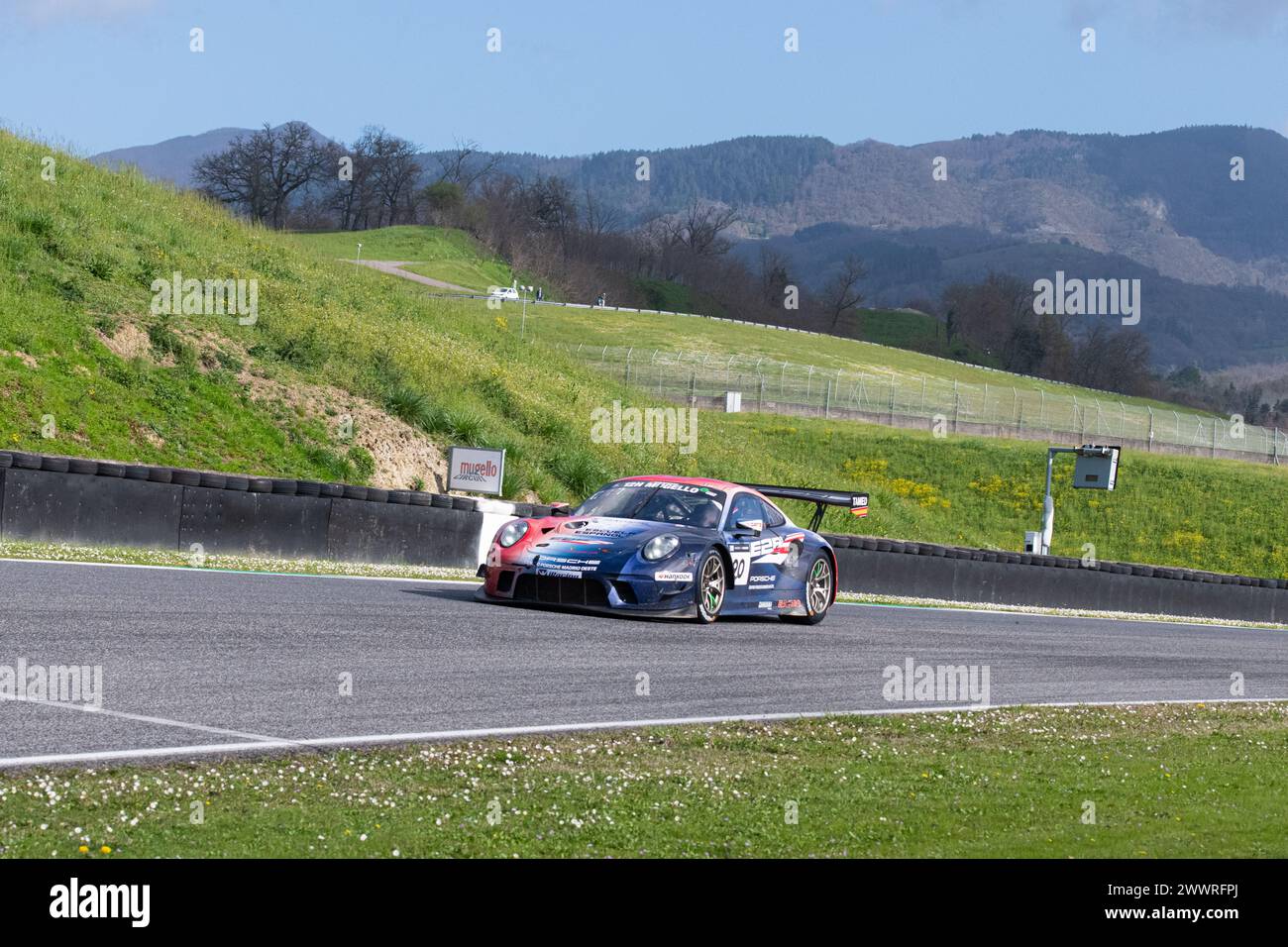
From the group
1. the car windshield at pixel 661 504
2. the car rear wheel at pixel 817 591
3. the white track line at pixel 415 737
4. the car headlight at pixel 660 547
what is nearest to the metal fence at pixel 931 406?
the car rear wheel at pixel 817 591

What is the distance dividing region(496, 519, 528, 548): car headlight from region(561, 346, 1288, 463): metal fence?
152 ft

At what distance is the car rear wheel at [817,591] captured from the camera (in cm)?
1591

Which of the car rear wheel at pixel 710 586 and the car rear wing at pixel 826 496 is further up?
the car rear wing at pixel 826 496

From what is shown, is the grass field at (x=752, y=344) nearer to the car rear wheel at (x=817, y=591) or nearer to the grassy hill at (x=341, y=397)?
the grassy hill at (x=341, y=397)

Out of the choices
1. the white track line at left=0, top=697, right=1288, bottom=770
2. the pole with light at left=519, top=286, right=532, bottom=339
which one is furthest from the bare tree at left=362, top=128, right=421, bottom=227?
the white track line at left=0, top=697, right=1288, bottom=770

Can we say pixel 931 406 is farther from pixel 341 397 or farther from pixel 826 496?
pixel 826 496

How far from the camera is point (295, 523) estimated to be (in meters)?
18.5

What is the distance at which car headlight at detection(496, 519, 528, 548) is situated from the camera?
14148mm

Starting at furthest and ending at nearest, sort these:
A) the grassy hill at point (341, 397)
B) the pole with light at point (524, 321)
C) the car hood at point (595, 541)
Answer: the pole with light at point (524, 321) < the grassy hill at point (341, 397) < the car hood at point (595, 541)

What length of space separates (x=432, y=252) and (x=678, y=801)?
13275cm

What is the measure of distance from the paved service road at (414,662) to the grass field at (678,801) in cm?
65

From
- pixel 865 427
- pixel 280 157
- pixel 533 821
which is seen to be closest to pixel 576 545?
pixel 533 821

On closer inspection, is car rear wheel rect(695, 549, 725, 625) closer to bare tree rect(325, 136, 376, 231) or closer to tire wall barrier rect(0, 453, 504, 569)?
tire wall barrier rect(0, 453, 504, 569)
